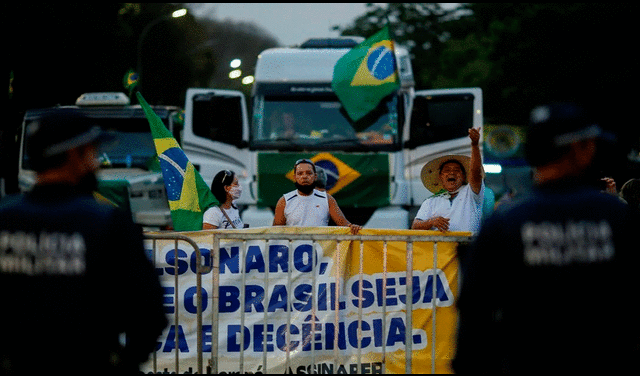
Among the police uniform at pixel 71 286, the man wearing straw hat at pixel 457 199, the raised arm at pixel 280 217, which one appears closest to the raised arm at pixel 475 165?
the man wearing straw hat at pixel 457 199

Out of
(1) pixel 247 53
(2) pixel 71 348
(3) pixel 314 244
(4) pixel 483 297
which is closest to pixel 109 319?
(2) pixel 71 348

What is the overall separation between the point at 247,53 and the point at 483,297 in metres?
123

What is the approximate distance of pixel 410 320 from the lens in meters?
5.98

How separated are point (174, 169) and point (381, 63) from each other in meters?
5.36

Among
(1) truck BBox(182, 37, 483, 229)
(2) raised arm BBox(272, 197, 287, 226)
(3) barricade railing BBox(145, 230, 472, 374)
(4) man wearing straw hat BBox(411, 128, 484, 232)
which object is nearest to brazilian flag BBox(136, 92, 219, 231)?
(2) raised arm BBox(272, 197, 287, 226)

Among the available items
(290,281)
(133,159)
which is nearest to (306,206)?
(290,281)

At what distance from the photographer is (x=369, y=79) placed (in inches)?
488

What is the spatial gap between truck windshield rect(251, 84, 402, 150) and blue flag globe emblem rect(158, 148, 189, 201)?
4.73 metres

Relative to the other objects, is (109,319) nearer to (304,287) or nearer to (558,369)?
(558,369)

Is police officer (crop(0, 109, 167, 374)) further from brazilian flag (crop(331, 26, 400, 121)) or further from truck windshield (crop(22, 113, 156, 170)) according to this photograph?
truck windshield (crop(22, 113, 156, 170))

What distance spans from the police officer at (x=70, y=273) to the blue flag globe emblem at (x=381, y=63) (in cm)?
965

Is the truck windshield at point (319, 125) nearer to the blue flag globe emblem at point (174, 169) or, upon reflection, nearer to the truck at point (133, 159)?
the truck at point (133, 159)

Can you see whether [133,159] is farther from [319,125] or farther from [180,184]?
[180,184]

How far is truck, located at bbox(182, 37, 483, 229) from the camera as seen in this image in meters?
12.5
